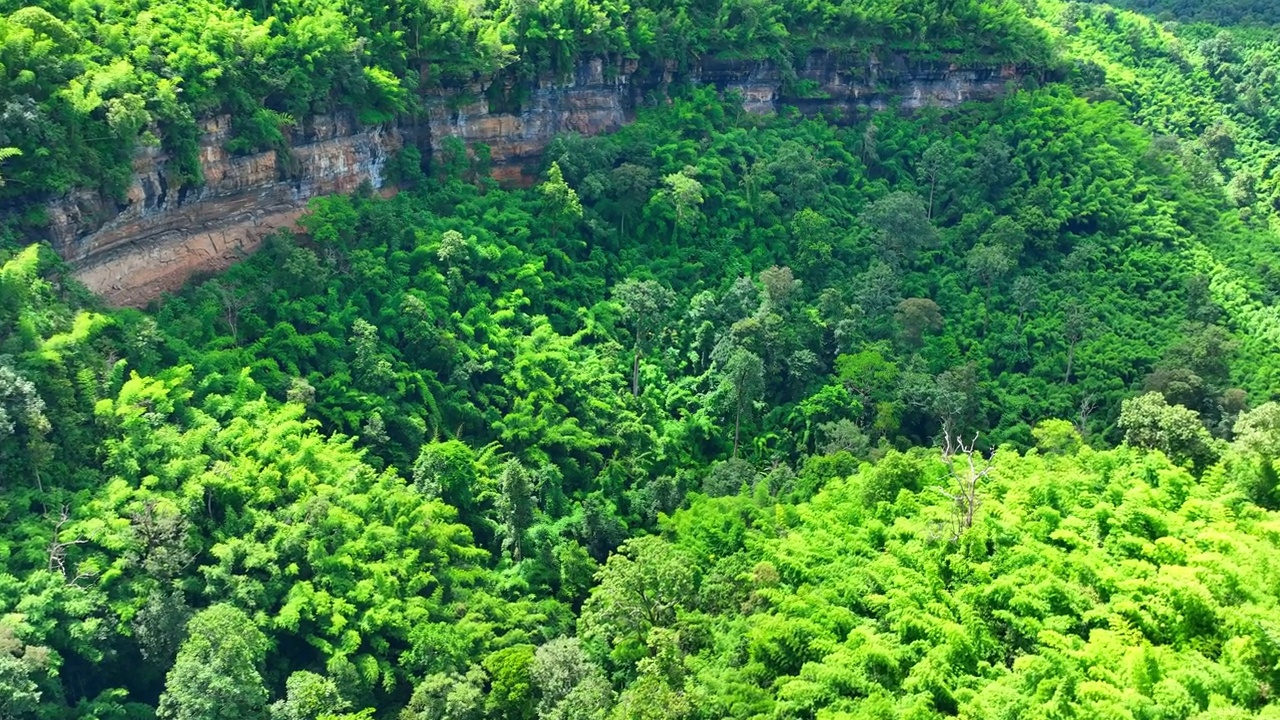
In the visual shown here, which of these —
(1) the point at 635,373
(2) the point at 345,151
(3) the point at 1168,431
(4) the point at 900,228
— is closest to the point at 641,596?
(1) the point at 635,373

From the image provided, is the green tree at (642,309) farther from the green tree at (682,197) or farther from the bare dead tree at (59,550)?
the bare dead tree at (59,550)

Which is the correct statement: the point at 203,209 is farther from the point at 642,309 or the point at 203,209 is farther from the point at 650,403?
the point at 650,403

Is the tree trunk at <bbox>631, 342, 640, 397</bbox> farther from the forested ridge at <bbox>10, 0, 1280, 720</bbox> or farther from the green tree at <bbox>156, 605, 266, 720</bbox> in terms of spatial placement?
the green tree at <bbox>156, 605, 266, 720</bbox>

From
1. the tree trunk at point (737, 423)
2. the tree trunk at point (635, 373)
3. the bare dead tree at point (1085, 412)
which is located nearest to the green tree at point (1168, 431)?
the bare dead tree at point (1085, 412)

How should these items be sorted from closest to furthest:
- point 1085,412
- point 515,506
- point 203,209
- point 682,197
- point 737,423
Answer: point 515,506
point 203,209
point 737,423
point 1085,412
point 682,197

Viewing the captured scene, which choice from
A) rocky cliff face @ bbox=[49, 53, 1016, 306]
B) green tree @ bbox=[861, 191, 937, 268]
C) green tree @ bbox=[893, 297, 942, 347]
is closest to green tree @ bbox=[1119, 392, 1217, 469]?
green tree @ bbox=[893, 297, 942, 347]

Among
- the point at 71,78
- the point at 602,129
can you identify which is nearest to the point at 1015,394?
the point at 602,129
